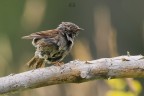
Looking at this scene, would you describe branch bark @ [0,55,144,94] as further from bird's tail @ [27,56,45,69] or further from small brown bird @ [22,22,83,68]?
small brown bird @ [22,22,83,68]

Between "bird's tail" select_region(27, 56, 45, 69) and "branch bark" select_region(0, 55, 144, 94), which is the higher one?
"bird's tail" select_region(27, 56, 45, 69)

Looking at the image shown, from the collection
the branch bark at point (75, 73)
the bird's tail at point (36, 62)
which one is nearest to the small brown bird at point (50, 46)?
the bird's tail at point (36, 62)

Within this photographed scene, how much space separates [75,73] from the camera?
20.1 ft

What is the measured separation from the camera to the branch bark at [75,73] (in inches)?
240

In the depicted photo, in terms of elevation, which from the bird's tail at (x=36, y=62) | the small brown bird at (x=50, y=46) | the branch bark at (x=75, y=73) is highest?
the small brown bird at (x=50, y=46)

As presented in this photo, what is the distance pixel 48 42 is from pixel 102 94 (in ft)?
4.58

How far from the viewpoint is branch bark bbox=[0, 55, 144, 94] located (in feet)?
20.0

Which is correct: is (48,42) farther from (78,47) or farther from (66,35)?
(78,47)

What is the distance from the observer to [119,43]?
1353 centimetres

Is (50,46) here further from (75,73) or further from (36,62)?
(75,73)

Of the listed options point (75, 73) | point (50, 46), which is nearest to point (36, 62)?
point (50, 46)

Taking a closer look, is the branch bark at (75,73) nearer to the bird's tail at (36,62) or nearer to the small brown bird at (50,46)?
the bird's tail at (36,62)

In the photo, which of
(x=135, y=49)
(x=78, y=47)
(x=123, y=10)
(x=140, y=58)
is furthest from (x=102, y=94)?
(x=123, y=10)

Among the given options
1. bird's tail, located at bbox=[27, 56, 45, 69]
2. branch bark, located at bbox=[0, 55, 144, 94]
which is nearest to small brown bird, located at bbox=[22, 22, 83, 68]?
bird's tail, located at bbox=[27, 56, 45, 69]
